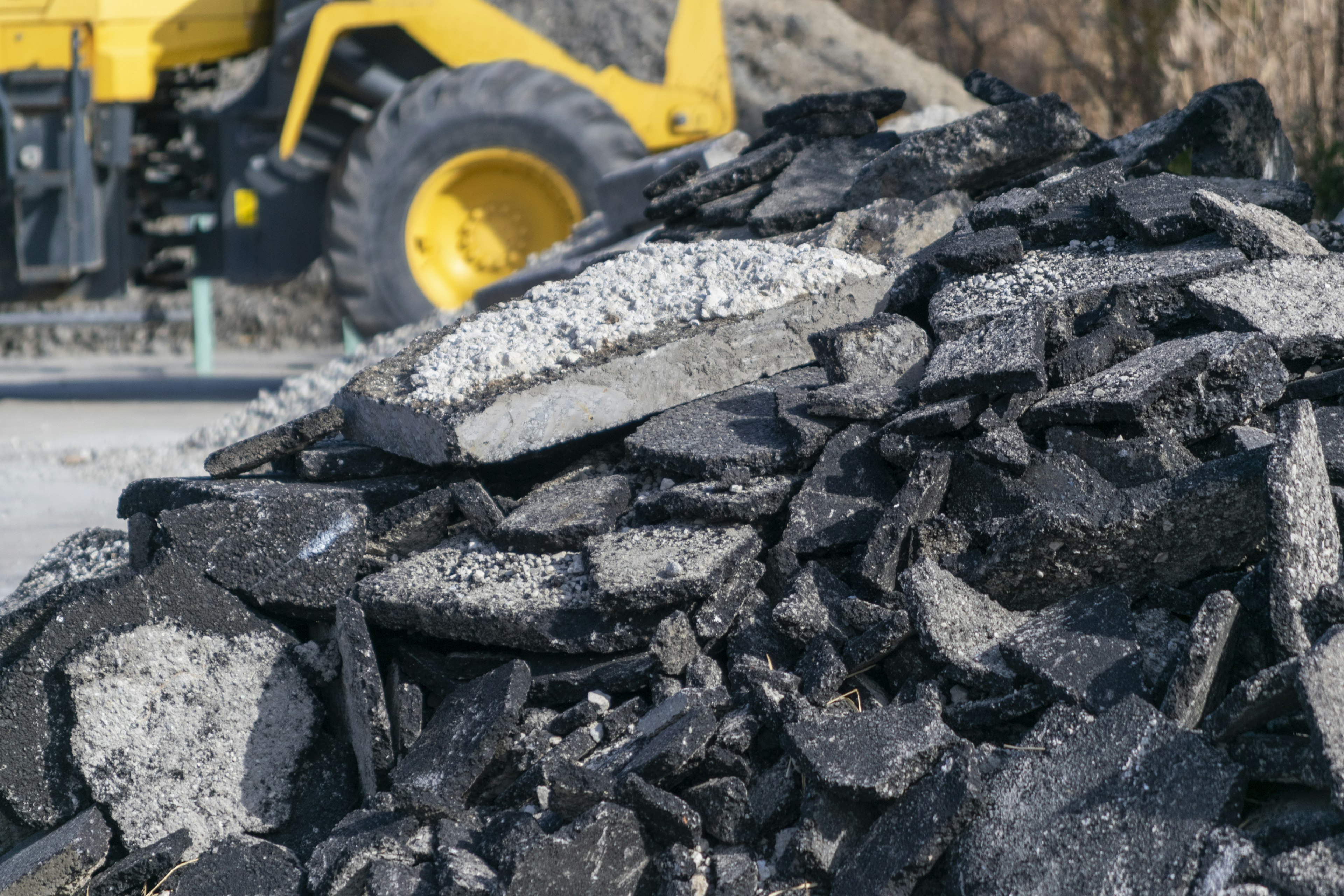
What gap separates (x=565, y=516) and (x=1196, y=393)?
60.5 inches

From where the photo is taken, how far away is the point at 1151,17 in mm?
8773

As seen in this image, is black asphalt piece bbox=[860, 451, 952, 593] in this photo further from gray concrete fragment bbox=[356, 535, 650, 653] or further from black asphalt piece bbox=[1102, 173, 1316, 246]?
black asphalt piece bbox=[1102, 173, 1316, 246]

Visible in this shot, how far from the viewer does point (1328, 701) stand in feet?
5.68

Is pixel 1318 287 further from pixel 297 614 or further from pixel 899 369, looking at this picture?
pixel 297 614

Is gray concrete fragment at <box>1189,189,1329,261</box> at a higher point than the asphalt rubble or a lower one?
higher

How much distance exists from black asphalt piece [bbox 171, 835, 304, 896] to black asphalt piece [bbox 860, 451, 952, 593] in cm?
134

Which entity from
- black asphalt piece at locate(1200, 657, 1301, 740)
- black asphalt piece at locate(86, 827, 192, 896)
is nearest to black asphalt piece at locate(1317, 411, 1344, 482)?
black asphalt piece at locate(1200, 657, 1301, 740)

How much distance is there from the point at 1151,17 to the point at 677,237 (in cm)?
612

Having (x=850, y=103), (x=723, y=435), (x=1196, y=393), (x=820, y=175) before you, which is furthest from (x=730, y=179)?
(x=1196, y=393)

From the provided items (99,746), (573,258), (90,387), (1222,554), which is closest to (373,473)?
(99,746)

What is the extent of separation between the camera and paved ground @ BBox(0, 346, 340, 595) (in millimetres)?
4641

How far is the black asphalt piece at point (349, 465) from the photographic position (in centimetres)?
324

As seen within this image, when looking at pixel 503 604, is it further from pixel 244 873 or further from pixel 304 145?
pixel 304 145

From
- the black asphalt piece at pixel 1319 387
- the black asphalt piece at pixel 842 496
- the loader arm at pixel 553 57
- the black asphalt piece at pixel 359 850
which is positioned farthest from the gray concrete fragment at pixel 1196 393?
the loader arm at pixel 553 57
